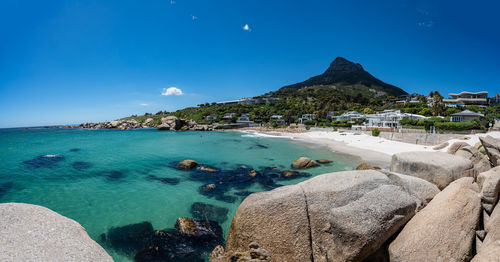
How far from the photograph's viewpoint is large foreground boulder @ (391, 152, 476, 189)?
6.82 meters

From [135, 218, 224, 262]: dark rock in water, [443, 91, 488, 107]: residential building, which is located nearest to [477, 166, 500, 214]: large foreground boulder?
[135, 218, 224, 262]: dark rock in water

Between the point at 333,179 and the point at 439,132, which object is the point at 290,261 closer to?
the point at 333,179

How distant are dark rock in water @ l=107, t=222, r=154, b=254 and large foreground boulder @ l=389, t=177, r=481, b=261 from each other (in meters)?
8.41

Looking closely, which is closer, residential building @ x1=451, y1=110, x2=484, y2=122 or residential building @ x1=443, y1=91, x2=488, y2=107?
residential building @ x1=451, y1=110, x2=484, y2=122

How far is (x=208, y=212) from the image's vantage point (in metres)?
10.3

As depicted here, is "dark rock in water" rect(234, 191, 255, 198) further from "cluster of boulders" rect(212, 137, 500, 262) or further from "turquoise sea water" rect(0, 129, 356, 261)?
"cluster of boulders" rect(212, 137, 500, 262)

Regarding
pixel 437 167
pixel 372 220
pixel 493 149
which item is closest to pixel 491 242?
pixel 372 220

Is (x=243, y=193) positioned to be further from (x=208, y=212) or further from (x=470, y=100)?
(x=470, y=100)

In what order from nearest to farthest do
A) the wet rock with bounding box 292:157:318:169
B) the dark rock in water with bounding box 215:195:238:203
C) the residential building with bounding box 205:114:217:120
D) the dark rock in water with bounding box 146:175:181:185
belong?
the dark rock in water with bounding box 215:195:238:203 < the dark rock in water with bounding box 146:175:181:185 < the wet rock with bounding box 292:157:318:169 < the residential building with bounding box 205:114:217:120

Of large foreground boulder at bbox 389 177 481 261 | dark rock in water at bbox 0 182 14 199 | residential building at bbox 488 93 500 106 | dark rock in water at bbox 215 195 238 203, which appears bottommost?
dark rock in water at bbox 215 195 238 203

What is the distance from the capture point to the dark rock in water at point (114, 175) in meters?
16.7

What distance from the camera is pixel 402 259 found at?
4.34 m

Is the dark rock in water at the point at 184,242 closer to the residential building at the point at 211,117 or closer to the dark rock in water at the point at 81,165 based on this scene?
the dark rock in water at the point at 81,165

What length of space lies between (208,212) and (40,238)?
7532 mm
